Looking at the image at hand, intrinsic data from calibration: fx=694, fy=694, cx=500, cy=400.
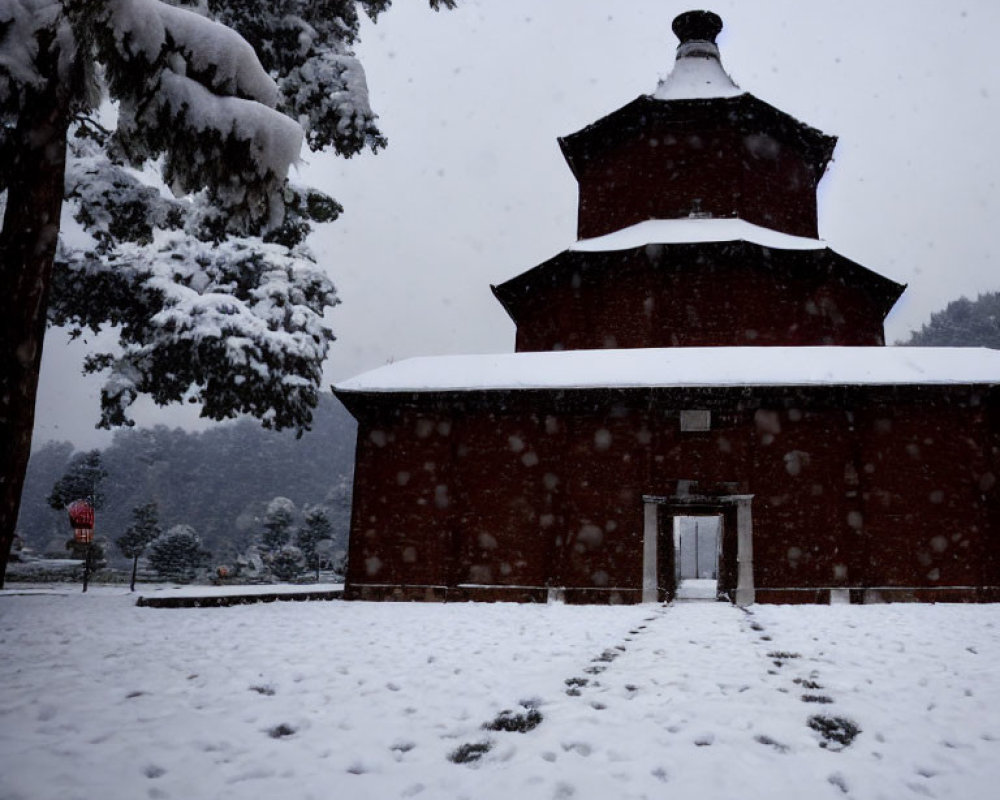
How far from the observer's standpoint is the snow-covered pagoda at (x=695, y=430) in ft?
→ 40.9

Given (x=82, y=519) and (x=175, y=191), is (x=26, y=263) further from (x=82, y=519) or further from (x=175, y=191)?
(x=82, y=519)

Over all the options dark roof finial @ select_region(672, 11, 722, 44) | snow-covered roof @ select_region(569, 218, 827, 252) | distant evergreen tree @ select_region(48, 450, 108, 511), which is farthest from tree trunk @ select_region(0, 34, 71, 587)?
distant evergreen tree @ select_region(48, 450, 108, 511)

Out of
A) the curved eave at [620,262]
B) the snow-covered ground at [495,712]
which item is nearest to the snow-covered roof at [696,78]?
the curved eave at [620,262]

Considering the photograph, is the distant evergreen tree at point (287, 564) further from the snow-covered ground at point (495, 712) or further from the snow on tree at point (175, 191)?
the snow-covered ground at point (495, 712)

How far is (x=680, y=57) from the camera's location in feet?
62.0

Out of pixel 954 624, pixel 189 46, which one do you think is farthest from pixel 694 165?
pixel 189 46

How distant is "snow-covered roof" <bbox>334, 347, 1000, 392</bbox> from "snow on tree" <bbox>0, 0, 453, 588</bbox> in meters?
3.38

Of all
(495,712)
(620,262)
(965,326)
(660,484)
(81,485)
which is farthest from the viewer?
(965,326)

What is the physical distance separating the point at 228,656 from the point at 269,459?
7397 centimetres

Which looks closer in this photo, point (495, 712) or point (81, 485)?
point (495, 712)

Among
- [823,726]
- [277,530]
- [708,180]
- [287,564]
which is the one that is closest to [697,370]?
[708,180]

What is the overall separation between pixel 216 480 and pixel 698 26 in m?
67.3

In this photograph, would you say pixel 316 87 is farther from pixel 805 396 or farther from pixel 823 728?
pixel 823 728

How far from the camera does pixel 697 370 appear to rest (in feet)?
43.0
